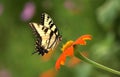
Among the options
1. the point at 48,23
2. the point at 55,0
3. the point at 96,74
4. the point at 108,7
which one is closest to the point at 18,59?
the point at 55,0

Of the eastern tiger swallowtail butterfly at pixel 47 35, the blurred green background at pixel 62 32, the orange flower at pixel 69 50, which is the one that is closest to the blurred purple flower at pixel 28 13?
the blurred green background at pixel 62 32

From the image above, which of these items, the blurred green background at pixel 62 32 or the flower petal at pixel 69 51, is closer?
the flower petal at pixel 69 51

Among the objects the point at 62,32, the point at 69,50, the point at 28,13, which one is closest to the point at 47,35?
the point at 69,50

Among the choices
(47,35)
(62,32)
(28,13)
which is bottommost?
(62,32)

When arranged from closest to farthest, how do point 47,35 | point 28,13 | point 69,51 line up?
point 69,51 → point 47,35 → point 28,13

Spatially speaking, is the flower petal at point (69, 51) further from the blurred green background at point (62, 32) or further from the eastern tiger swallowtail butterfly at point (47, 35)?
the blurred green background at point (62, 32)

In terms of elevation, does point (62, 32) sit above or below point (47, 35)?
below

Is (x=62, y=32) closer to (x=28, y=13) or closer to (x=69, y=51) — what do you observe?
(x=28, y=13)
